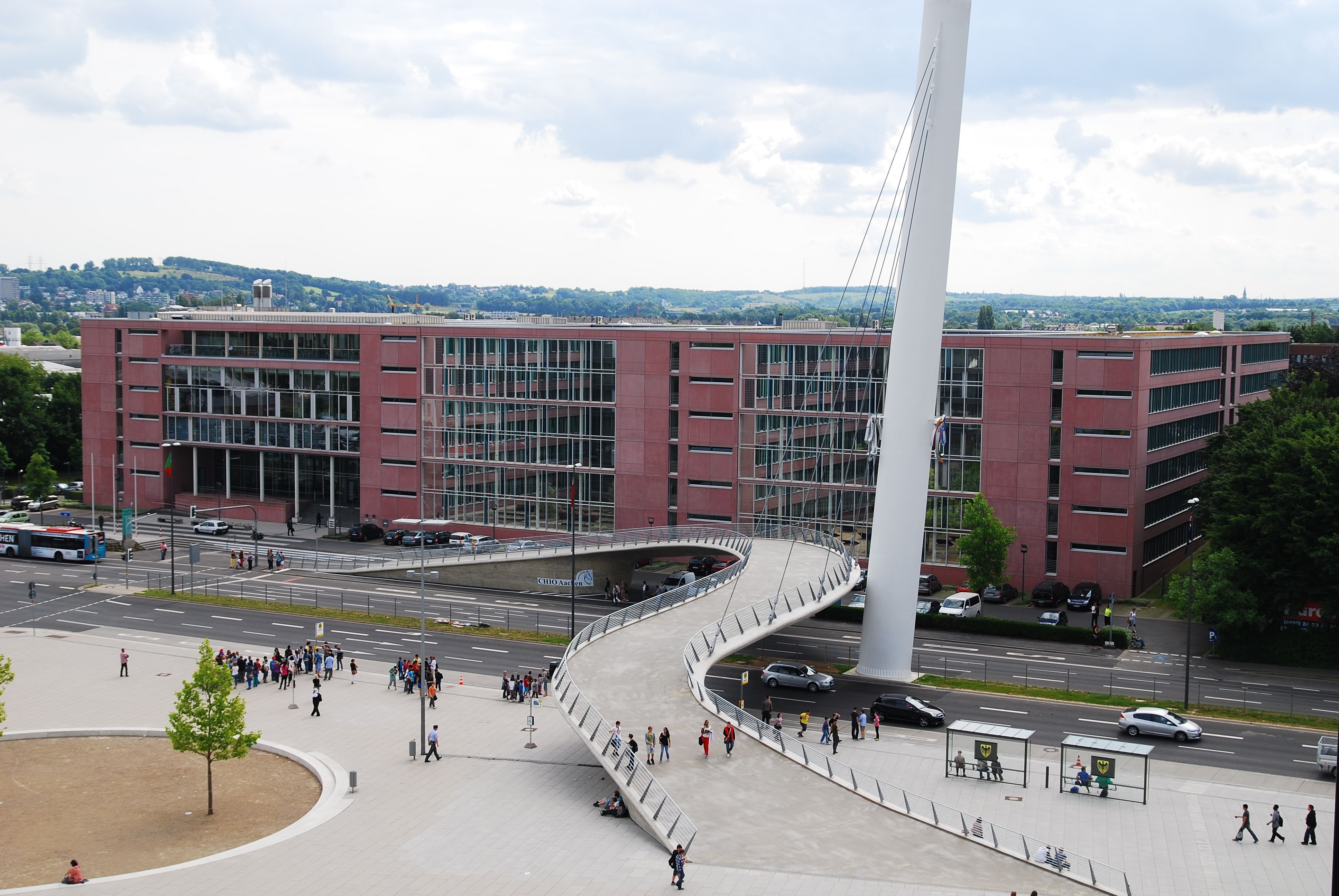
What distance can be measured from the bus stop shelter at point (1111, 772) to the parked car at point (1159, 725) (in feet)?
15.8

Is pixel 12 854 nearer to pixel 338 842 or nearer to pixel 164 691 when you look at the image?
pixel 338 842

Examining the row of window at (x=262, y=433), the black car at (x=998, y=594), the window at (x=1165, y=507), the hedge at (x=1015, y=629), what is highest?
the row of window at (x=262, y=433)

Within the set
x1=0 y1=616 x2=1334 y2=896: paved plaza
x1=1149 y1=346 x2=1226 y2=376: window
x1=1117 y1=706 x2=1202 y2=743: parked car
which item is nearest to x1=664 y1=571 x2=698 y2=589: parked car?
x1=0 y1=616 x2=1334 y2=896: paved plaza

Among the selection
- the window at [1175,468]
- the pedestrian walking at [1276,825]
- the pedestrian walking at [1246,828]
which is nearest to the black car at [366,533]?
the window at [1175,468]

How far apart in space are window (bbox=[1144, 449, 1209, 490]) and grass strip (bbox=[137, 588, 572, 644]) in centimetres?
3497

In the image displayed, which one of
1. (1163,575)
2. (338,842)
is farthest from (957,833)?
(1163,575)

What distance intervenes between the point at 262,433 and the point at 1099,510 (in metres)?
60.0

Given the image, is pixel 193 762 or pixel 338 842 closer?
pixel 338 842

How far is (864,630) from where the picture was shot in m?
56.0

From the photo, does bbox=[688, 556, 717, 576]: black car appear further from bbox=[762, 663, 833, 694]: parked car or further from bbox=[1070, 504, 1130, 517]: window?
bbox=[762, 663, 833, 694]: parked car

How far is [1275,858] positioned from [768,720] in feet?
58.4

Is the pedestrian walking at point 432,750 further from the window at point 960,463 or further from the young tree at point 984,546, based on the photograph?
the window at point 960,463

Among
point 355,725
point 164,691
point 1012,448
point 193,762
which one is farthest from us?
point 1012,448

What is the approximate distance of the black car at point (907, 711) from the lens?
48.7 metres
